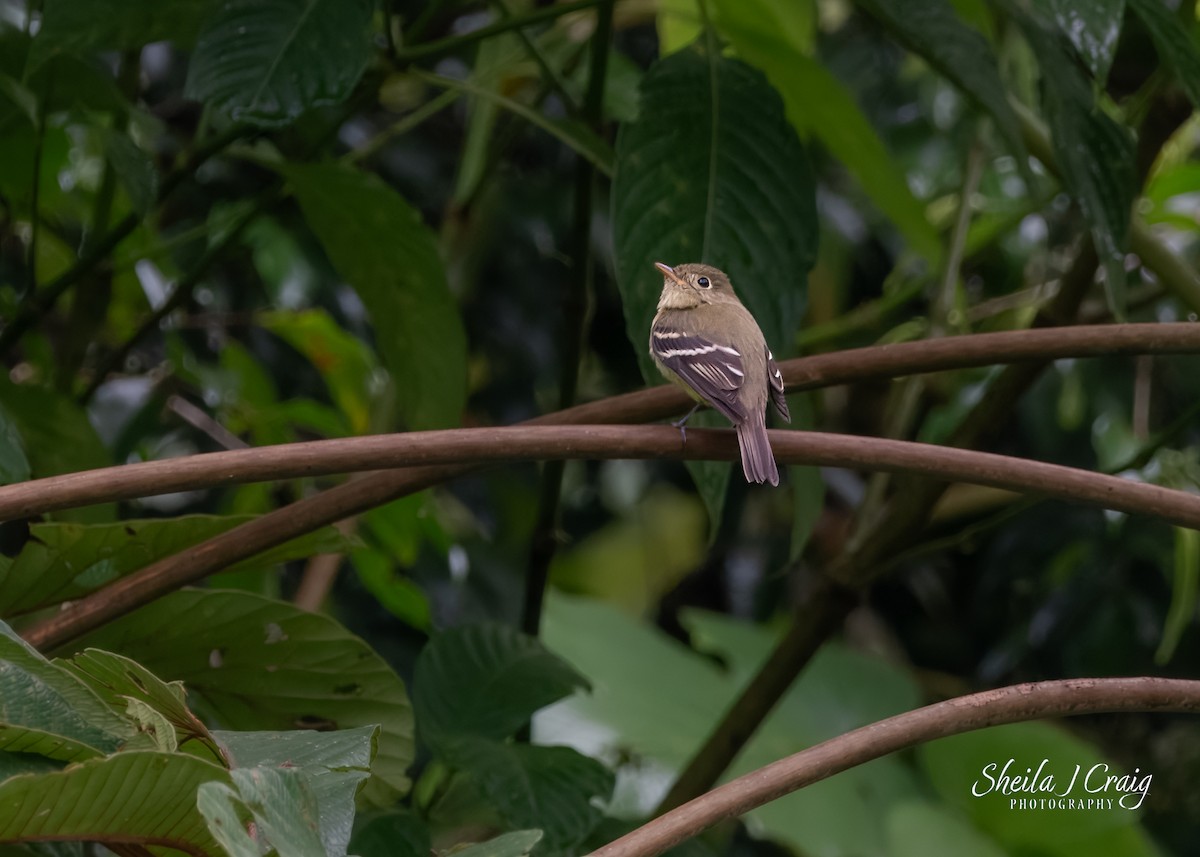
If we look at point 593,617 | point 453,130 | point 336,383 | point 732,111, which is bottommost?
point 593,617

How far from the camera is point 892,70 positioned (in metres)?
3.89

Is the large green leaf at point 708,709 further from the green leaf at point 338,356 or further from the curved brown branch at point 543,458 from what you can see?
the curved brown branch at point 543,458

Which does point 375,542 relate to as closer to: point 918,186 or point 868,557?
point 868,557

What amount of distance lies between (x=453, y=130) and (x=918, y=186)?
1465 mm

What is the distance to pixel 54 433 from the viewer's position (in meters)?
1.89

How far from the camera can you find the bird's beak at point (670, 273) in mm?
1784

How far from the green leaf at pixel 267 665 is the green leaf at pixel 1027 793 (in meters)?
1.84

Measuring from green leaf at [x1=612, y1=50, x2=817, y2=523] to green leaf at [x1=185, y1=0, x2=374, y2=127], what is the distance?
0.40 meters

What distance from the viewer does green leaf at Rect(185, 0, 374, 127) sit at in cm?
157

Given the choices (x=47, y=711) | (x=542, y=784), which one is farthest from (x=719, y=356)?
(x=47, y=711)

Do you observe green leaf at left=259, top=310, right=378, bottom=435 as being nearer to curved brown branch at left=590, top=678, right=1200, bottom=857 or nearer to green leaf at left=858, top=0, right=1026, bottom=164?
green leaf at left=858, top=0, right=1026, bottom=164

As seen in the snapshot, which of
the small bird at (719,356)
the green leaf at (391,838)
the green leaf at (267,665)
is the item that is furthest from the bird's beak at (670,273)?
the green leaf at (391,838)

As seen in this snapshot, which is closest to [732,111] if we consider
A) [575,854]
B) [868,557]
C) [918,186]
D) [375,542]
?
[868,557]

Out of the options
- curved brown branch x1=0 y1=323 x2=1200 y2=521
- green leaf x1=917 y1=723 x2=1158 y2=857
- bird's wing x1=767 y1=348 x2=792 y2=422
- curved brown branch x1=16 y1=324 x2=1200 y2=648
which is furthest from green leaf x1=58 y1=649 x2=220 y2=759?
green leaf x1=917 y1=723 x2=1158 y2=857
